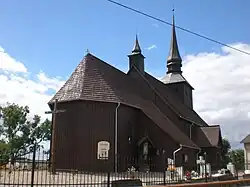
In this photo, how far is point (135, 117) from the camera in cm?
2753

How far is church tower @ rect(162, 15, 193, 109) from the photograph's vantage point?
42.4 meters

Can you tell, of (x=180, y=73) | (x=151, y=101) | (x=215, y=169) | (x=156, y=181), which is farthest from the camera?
(x=180, y=73)

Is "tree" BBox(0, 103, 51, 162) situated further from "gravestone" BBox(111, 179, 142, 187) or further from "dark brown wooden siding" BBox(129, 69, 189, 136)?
"gravestone" BBox(111, 179, 142, 187)

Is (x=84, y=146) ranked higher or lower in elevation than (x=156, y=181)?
higher

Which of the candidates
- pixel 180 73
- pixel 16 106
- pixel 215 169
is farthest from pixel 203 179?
pixel 16 106

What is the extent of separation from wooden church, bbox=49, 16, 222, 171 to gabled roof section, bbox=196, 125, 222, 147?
219 inches

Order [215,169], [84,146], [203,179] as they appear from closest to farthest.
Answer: [203,179] < [215,169] < [84,146]

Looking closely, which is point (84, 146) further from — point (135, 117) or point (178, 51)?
point (178, 51)

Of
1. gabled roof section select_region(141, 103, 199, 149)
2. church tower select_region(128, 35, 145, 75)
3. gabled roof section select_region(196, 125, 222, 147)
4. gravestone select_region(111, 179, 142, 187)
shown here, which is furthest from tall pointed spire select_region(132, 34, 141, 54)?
gravestone select_region(111, 179, 142, 187)

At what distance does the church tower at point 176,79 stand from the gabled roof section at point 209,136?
4.80 m

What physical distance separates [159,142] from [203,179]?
10274 mm

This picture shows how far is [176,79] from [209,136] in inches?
340

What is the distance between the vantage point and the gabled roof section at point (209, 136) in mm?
37000

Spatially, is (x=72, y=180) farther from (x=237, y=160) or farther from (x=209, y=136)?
(x=237, y=160)
